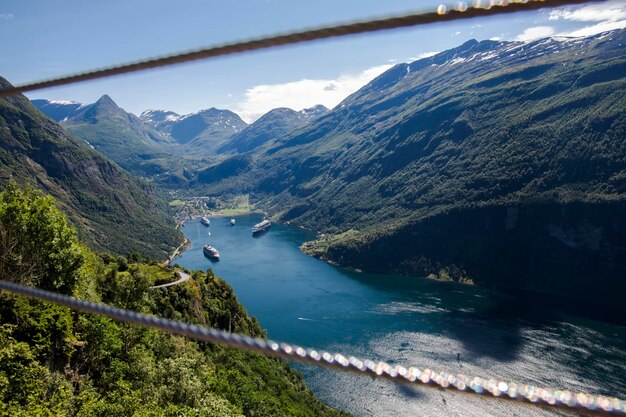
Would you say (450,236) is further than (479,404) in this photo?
Yes

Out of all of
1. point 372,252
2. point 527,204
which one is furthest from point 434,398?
point 527,204

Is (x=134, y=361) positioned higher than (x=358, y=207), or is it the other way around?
(x=134, y=361)

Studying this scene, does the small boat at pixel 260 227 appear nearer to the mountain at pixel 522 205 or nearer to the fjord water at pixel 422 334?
the mountain at pixel 522 205

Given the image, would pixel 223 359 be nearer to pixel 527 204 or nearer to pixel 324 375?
pixel 324 375

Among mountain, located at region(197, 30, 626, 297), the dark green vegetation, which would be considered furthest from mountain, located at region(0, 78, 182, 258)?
the dark green vegetation

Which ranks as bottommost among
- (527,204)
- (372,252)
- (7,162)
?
(372,252)

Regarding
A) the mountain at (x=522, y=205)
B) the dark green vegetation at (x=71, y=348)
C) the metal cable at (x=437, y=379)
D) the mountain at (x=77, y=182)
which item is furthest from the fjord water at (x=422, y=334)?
the mountain at (x=77, y=182)
